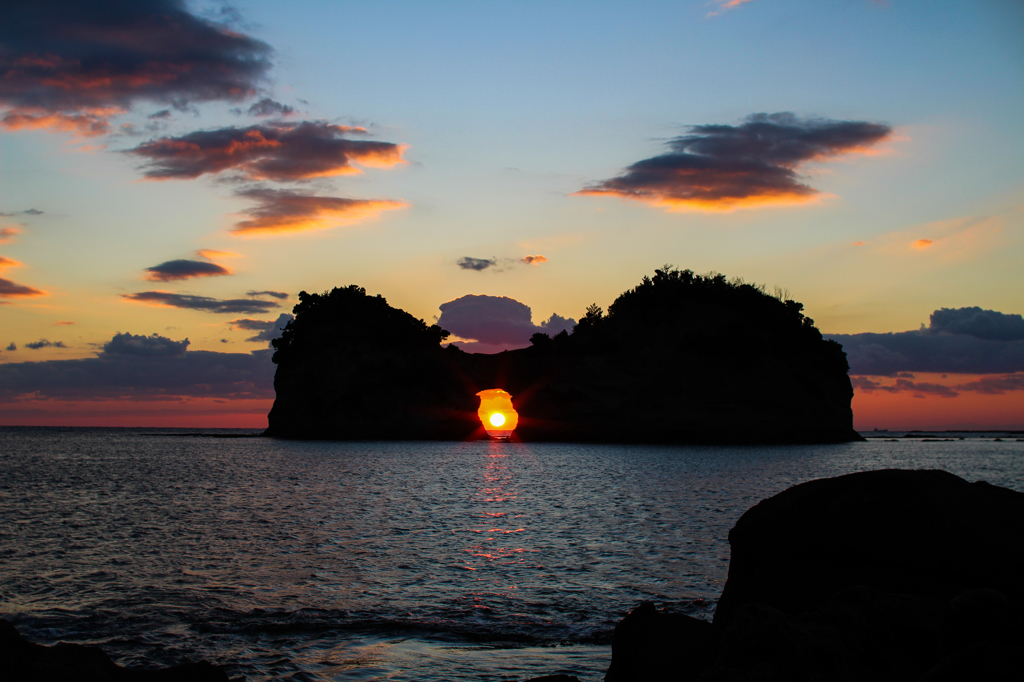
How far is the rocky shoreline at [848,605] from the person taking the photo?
5.33 meters

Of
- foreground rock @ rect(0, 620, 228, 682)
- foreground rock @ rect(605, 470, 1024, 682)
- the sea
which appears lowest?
the sea

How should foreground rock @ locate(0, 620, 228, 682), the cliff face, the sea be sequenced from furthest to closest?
the cliff face → the sea → foreground rock @ locate(0, 620, 228, 682)

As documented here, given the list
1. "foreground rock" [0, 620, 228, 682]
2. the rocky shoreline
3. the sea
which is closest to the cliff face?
the sea

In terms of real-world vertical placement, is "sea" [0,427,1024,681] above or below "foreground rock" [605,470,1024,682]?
below

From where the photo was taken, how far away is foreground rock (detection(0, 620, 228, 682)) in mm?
6234

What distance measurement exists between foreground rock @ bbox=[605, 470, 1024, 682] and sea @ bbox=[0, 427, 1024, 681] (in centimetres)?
239

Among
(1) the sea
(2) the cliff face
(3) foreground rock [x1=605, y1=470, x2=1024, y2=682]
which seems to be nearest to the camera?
(3) foreground rock [x1=605, y1=470, x2=1024, y2=682]

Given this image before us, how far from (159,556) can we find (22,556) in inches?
132

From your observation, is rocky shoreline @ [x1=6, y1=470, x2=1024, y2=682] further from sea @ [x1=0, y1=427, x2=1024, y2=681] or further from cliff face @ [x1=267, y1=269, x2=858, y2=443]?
A: cliff face @ [x1=267, y1=269, x2=858, y2=443]

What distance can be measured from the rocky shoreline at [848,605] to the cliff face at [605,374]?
269 feet

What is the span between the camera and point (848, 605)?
671 centimetres

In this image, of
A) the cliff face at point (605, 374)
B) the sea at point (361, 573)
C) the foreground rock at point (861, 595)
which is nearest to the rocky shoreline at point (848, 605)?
the foreground rock at point (861, 595)

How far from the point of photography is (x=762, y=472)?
44562 mm

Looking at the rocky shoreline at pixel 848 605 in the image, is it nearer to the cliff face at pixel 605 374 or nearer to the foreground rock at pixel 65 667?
the foreground rock at pixel 65 667
